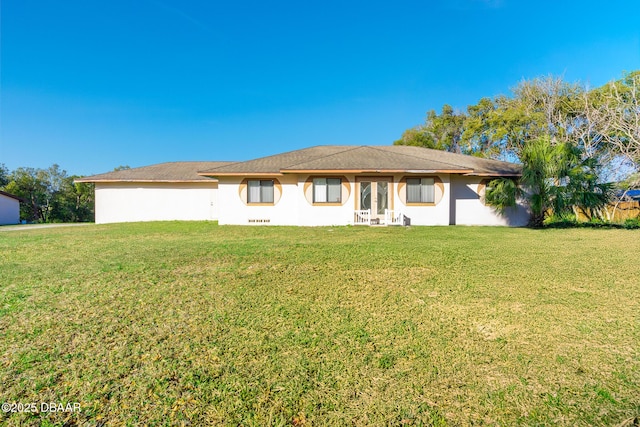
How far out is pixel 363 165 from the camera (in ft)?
46.8

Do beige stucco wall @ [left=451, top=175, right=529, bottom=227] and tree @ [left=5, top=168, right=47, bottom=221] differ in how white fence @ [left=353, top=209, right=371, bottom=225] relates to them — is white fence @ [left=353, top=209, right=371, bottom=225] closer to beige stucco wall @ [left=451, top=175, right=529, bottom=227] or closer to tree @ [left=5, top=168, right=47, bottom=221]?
beige stucco wall @ [left=451, top=175, right=529, bottom=227]

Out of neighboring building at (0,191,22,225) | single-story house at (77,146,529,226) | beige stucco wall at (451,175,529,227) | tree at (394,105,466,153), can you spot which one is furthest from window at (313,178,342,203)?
neighboring building at (0,191,22,225)

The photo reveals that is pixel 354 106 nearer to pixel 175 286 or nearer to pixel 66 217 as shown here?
pixel 175 286

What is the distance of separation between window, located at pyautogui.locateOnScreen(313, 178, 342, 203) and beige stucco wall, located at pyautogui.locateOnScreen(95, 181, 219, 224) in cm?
774

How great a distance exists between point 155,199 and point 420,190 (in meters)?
15.9

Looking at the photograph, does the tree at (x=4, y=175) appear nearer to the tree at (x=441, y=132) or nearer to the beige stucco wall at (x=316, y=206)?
the beige stucco wall at (x=316, y=206)

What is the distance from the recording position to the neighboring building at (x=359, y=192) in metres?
14.3

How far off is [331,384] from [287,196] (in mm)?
13008

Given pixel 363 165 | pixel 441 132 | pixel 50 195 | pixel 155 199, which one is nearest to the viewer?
pixel 363 165

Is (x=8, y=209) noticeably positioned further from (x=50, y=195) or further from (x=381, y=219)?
(x=381, y=219)

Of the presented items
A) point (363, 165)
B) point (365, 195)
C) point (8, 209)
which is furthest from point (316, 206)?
point (8, 209)

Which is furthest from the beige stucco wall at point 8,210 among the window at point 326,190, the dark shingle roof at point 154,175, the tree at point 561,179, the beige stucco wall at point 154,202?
the tree at point 561,179

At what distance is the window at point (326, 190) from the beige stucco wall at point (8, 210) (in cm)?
2675

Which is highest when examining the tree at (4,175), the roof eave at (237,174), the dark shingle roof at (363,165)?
the tree at (4,175)
